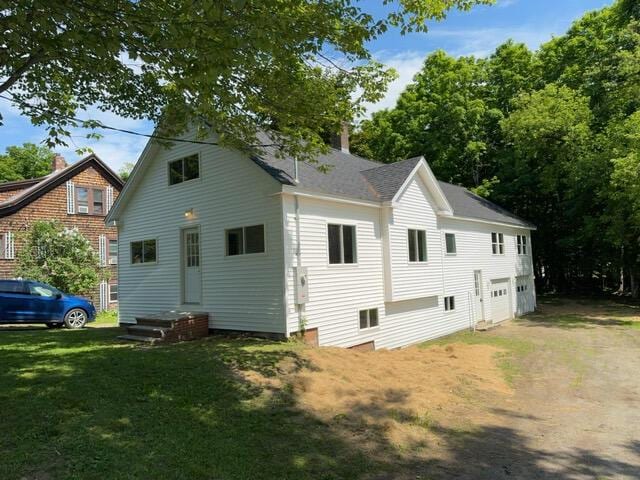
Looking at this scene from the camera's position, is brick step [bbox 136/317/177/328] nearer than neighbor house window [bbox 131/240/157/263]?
Yes

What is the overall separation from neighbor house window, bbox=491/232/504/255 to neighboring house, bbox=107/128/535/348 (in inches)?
206

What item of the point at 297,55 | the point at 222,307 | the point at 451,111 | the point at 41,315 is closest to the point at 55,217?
the point at 41,315

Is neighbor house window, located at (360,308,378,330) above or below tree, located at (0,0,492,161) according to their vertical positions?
below

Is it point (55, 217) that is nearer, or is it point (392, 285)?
point (392, 285)

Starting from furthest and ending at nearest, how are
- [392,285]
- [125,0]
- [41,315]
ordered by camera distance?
[41,315], [392,285], [125,0]

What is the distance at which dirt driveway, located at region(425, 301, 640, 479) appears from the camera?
5691 mm

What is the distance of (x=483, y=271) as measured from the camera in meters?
21.8

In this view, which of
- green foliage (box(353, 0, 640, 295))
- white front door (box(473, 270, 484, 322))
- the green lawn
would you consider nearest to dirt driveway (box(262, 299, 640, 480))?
the green lawn

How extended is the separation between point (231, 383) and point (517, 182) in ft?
91.9

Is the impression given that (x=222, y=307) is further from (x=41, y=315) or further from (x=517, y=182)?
(x=517, y=182)

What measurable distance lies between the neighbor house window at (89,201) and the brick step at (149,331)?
666 inches

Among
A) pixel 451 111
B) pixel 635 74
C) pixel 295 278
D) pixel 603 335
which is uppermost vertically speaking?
pixel 451 111

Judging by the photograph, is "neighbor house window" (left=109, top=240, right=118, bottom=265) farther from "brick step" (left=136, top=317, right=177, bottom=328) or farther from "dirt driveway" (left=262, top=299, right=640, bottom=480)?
"dirt driveway" (left=262, top=299, right=640, bottom=480)

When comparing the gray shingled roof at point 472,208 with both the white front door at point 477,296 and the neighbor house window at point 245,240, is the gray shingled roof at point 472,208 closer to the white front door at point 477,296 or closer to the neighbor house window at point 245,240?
the white front door at point 477,296
